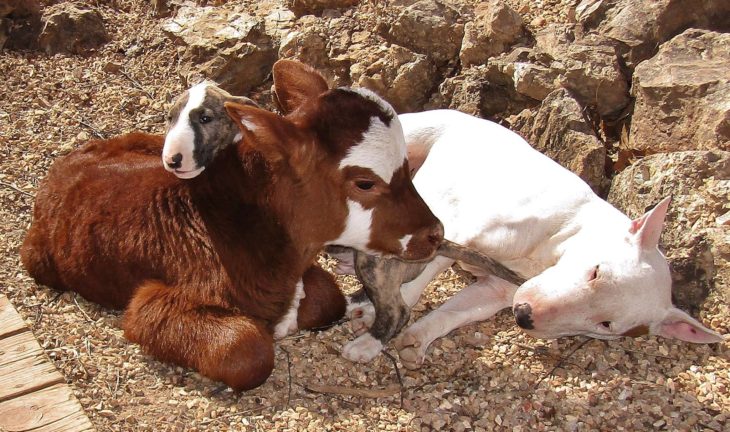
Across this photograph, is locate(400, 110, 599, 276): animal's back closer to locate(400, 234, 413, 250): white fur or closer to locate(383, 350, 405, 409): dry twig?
locate(400, 234, 413, 250): white fur

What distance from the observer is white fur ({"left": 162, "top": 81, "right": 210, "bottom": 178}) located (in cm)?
473

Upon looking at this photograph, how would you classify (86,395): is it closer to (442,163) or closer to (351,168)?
(351,168)

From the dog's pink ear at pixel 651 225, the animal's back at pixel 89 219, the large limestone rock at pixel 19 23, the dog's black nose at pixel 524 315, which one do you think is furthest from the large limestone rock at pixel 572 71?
the large limestone rock at pixel 19 23

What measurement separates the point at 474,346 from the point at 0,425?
290 cm

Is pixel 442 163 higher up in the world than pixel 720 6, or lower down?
lower down

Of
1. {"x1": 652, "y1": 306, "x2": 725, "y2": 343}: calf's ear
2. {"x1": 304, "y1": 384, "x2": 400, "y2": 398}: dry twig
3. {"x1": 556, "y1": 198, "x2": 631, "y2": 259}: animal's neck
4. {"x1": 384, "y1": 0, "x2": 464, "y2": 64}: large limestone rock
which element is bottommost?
{"x1": 304, "y1": 384, "x2": 400, "y2": 398}: dry twig

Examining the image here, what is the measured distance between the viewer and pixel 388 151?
4.36 meters

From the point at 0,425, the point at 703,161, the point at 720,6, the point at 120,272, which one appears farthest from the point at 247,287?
the point at 720,6

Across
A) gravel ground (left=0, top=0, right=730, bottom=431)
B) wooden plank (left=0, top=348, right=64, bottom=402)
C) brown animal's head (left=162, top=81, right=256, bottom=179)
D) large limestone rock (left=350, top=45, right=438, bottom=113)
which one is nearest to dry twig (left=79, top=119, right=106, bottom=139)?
gravel ground (left=0, top=0, right=730, bottom=431)

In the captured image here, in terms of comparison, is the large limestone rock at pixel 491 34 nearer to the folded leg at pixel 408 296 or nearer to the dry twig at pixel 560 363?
the folded leg at pixel 408 296

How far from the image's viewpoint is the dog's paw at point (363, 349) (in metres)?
5.16

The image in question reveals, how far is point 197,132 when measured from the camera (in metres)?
5.05

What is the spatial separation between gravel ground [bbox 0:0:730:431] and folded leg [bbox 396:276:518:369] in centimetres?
11

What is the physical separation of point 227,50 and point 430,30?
6.21 feet
